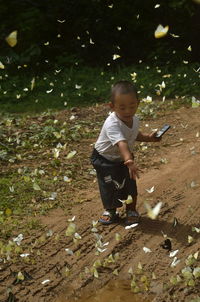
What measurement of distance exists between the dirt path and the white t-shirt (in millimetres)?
710

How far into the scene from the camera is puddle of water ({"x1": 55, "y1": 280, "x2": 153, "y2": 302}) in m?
4.62

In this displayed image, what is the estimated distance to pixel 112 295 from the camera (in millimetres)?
4676

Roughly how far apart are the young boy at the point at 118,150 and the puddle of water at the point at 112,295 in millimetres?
1020

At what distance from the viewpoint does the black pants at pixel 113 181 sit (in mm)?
5629

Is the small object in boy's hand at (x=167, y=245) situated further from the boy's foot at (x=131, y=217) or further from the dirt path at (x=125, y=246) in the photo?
the boy's foot at (x=131, y=217)

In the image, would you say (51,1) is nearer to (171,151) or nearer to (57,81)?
(57,81)

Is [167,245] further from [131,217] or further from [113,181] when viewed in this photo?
[113,181]

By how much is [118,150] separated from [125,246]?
93 centimetres

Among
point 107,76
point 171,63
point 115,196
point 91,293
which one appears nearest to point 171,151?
point 115,196

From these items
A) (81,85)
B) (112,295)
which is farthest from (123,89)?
(81,85)

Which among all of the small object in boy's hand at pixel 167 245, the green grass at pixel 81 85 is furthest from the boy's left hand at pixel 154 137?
the green grass at pixel 81 85

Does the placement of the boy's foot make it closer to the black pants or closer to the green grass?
the black pants

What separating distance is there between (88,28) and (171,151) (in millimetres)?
7549

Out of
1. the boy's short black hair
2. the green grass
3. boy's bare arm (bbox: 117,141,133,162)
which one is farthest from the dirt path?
the green grass
